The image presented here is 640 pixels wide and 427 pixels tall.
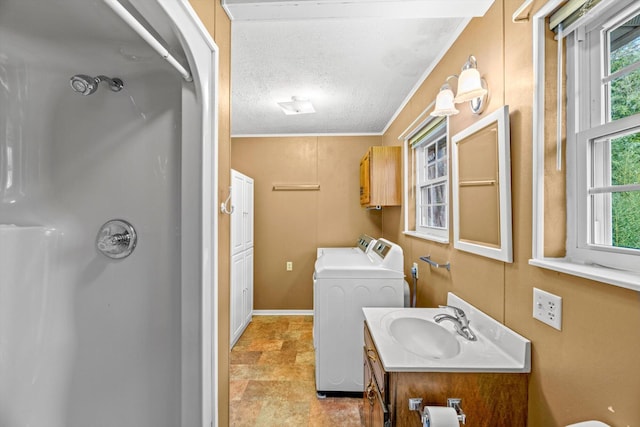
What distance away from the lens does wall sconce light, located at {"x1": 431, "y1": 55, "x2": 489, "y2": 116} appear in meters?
1.22

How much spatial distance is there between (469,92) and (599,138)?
51cm

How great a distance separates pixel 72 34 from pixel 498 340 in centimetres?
210

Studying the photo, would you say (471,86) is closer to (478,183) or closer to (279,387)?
(478,183)

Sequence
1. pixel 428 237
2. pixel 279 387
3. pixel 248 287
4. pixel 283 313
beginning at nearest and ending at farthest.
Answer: pixel 428 237 < pixel 279 387 < pixel 248 287 < pixel 283 313

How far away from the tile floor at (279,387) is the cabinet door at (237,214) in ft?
3.29

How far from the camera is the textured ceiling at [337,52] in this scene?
51.3 inches

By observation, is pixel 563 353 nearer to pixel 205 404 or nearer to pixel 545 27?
pixel 545 27

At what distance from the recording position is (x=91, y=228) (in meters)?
1.21

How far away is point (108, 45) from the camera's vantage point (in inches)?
43.7

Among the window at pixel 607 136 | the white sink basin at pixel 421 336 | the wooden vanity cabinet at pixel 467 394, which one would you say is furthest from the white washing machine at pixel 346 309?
the window at pixel 607 136

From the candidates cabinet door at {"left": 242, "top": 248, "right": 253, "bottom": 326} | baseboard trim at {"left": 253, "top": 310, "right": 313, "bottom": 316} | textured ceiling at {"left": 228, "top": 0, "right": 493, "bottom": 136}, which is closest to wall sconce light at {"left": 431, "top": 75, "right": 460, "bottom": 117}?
textured ceiling at {"left": 228, "top": 0, "right": 493, "bottom": 136}

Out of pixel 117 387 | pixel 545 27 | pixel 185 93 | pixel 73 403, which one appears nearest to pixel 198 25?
pixel 185 93

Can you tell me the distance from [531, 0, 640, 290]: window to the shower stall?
4.06ft

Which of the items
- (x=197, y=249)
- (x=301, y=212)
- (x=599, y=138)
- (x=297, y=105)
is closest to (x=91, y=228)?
(x=197, y=249)
